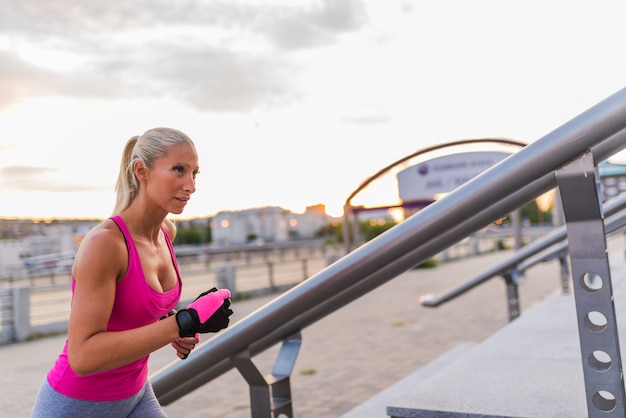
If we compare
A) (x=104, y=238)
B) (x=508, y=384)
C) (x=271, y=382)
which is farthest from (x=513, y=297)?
(x=104, y=238)

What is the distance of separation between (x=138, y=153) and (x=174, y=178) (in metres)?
0.12

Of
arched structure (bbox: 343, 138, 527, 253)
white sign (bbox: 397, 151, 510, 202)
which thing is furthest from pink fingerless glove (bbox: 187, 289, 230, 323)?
arched structure (bbox: 343, 138, 527, 253)

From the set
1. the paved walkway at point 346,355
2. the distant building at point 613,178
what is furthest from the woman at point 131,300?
the distant building at point 613,178

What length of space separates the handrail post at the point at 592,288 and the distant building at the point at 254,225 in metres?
108

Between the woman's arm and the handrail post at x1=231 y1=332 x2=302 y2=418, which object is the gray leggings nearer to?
the woman's arm

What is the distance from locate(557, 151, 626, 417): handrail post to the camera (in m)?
1.24

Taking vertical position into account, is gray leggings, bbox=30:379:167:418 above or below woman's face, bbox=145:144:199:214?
below

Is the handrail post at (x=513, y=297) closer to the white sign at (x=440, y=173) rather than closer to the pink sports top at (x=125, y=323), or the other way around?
the pink sports top at (x=125, y=323)

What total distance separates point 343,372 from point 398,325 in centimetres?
315

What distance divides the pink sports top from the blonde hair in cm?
8

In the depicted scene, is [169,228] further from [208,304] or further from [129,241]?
→ [208,304]

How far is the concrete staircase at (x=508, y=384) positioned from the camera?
2.24 metres

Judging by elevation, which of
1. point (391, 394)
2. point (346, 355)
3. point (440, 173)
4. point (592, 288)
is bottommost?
point (346, 355)

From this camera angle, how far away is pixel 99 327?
1.42 meters
